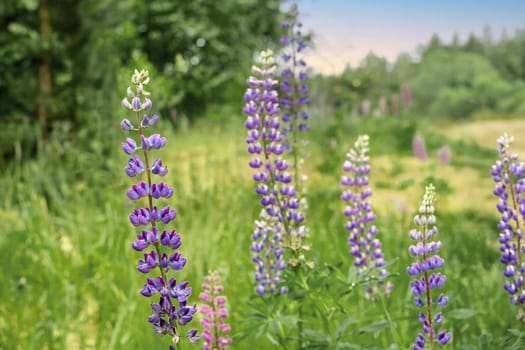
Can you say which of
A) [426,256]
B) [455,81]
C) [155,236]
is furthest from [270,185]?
[455,81]

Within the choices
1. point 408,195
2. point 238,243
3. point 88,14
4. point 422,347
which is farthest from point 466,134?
point 422,347

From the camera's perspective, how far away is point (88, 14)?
24.4 ft

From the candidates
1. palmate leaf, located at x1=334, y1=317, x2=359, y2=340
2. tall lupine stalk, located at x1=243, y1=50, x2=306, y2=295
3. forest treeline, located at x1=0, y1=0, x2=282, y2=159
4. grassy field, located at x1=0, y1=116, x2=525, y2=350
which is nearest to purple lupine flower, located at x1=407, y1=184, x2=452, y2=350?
grassy field, located at x1=0, y1=116, x2=525, y2=350

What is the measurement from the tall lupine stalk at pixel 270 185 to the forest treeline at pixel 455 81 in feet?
44.8

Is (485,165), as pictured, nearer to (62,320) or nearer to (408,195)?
(408,195)

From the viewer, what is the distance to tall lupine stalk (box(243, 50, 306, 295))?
211 centimetres

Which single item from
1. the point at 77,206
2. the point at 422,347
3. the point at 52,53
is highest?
the point at 52,53

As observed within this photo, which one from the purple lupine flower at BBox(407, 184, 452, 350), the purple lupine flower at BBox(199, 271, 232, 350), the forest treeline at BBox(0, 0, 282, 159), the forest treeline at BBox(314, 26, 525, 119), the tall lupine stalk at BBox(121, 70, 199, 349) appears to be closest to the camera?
the tall lupine stalk at BBox(121, 70, 199, 349)

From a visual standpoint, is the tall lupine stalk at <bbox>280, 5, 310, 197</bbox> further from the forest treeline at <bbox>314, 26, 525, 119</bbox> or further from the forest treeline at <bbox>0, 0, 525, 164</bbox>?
the forest treeline at <bbox>314, 26, 525, 119</bbox>

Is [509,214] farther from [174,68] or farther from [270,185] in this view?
[174,68]

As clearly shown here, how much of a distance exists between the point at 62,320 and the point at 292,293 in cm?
178

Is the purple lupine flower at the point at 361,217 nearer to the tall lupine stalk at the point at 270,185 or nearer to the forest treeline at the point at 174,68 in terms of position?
the tall lupine stalk at the point at 270,185

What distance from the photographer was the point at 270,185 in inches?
86.5

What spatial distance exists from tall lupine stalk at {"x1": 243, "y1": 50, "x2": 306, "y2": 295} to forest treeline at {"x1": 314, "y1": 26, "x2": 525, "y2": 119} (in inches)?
537
